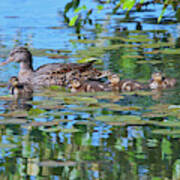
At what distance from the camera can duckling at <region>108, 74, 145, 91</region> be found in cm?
945

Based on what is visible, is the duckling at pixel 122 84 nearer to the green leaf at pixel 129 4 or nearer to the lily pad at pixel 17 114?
the green leaf at pixel 129 4

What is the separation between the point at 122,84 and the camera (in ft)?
31.2

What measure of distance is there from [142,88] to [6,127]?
2.44 metres

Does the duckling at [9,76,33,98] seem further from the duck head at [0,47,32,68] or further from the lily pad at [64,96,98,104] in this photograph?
the duck head at [0,47,32,68]

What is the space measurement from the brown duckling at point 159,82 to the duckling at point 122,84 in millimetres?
143

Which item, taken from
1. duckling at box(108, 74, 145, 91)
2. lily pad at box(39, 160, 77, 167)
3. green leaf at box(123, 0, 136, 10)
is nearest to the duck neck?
duckling at box(108, 74, 145, 91)

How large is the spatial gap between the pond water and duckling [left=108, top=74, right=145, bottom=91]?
189 millimetres

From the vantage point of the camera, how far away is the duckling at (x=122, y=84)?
945 centimetres

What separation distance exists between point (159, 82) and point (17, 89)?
6.11 feet

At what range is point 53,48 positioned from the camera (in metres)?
12.1

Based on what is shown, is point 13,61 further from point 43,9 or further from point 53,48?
point 43,9

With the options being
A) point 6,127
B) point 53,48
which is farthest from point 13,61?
point 6,127

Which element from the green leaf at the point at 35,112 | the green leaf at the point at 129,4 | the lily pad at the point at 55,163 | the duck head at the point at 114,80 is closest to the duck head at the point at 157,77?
the duck head at the point at 114,80

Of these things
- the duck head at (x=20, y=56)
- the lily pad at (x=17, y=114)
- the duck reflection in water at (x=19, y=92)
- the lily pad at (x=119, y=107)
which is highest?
the duck head at (x=20, y=56)
